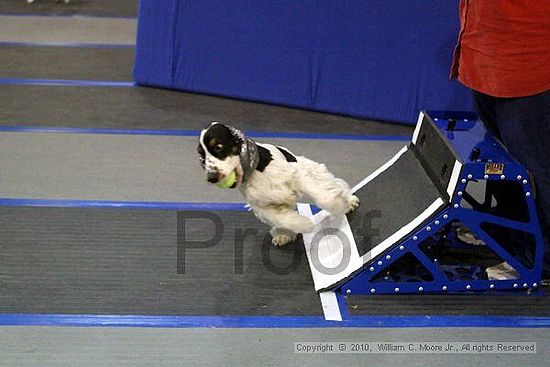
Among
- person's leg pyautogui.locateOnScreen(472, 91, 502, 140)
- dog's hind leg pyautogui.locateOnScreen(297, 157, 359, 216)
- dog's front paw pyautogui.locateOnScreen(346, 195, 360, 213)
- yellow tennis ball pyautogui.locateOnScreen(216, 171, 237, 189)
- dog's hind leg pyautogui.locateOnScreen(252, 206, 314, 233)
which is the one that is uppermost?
person's leg pyautogui.locateOnScreen(472, 91, 502, 140)

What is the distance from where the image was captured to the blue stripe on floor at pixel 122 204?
12.0 feet

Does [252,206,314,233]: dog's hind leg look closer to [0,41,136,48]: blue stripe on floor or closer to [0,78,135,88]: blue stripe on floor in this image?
[0,78,135,88]: blue stripe on floor

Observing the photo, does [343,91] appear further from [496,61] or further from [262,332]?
[262,332]

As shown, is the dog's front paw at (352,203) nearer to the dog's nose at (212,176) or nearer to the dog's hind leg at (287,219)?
the dog's hind leg at (287,219)

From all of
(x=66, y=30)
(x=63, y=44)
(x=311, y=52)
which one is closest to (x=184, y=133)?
(x=311, y=52)

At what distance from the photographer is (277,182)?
2949mm

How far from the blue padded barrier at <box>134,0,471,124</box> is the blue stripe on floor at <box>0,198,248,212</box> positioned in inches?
69.5

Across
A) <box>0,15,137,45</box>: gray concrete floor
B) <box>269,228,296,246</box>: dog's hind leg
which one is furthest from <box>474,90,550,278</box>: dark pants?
<box>0,15,137,45</box>: gray concrete floor

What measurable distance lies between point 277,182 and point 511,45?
3.30ft

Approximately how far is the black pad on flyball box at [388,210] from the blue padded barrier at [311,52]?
1791 millimetres

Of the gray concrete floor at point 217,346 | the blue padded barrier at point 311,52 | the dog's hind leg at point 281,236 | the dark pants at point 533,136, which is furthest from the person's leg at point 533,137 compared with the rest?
the blue padded barrier at point 311,52

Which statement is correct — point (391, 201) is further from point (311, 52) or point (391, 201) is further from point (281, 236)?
point (311, 52)

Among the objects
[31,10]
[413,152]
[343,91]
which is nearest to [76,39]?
[31,10]

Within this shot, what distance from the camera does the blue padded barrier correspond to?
500cm
